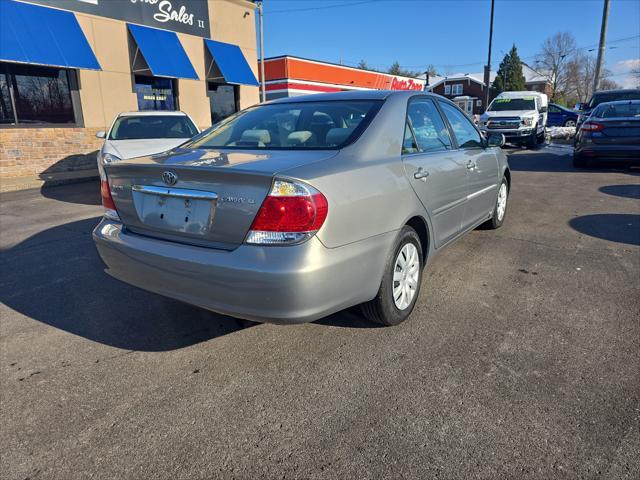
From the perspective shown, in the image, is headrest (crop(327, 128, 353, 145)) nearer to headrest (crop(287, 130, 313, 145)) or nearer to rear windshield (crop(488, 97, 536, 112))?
headrest (crop(287, 130, 313, 145))

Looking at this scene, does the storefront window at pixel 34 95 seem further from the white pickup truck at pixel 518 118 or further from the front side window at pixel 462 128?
the white pickup truck at pixel 518 118

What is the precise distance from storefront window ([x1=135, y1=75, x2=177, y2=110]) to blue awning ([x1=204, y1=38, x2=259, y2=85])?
2.01m

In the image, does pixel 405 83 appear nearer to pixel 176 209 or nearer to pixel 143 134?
pixel 143 134

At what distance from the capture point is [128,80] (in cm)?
1372

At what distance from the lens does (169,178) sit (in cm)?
267

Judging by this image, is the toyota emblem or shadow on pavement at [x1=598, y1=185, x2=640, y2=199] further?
shadow on pavement at [x1=598, y1=185, x2=640, y2=199]

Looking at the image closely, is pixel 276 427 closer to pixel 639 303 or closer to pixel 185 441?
pixel 185 441

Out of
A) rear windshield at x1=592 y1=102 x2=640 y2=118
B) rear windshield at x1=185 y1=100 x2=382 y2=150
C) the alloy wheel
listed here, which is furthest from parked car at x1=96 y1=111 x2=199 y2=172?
rear windshield at x1=592 y1=102 x2=640 y2=118

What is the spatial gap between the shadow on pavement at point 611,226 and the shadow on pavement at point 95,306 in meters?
4.54

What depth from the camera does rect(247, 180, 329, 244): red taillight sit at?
2.36 metres

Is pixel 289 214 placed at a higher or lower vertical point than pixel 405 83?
lower

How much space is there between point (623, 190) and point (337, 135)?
758 centimetres

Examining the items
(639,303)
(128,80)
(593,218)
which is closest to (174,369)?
(639,303)

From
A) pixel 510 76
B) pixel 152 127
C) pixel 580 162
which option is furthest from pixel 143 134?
pixel 510 76
